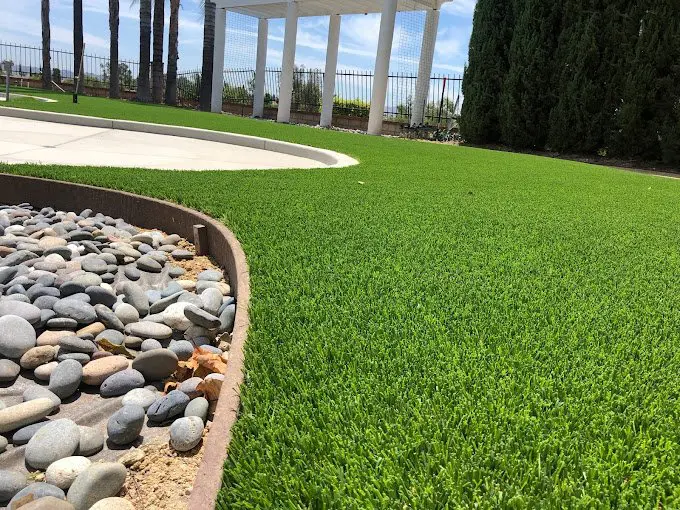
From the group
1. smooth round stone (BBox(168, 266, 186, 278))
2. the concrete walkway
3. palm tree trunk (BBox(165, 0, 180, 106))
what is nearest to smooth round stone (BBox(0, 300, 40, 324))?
smooth round stone (BBox(168, 266, 186, 278))

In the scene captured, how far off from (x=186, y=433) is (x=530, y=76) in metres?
15.1

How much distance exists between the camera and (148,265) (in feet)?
11.1

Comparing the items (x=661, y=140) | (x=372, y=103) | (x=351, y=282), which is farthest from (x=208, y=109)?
(x=351, y=282)

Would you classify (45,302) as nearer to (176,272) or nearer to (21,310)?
(21,310)

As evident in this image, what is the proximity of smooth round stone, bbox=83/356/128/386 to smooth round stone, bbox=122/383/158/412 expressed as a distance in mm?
178

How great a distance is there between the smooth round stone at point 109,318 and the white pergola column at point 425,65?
17133 mm

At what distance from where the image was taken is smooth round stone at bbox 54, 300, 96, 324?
252 cm

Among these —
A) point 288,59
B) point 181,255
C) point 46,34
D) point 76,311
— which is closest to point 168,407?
point 76,311

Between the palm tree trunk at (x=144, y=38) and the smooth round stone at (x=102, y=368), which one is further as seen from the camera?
the palm tree trunk at (x=144, y=38)

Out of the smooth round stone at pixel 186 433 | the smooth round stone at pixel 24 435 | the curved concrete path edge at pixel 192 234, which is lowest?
the smooth round stone at pixel 24 435

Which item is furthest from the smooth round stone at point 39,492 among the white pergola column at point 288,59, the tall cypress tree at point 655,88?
the white pergola column at point 288,59

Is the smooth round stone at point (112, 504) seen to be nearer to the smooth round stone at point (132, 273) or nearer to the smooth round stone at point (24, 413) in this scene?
the smooth round stone at point (24, 413)

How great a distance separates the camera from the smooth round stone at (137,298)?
9.00 ft

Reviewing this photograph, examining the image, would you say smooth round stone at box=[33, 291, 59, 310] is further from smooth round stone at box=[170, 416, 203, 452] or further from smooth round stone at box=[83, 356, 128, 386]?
smooth round stone at box=[170, 416, 203, 452]
